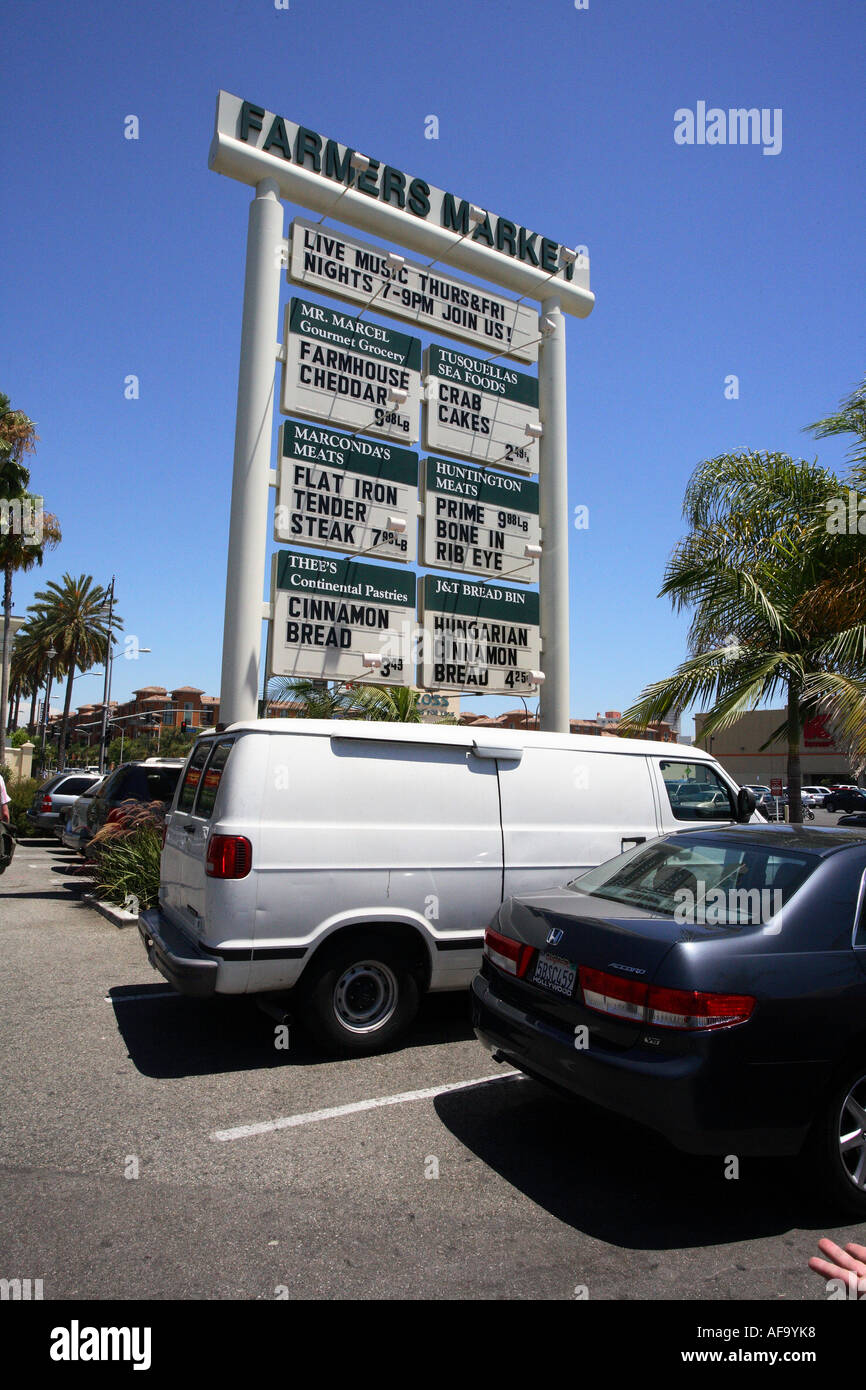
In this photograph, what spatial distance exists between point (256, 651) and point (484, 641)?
10.6 feet

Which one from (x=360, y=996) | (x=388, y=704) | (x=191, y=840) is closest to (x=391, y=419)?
(x=388, y=704)

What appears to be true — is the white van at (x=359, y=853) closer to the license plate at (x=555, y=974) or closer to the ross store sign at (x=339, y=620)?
the license plate at (x=555, y=974)

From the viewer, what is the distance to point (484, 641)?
38.3 ft

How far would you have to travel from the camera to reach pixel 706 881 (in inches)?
169

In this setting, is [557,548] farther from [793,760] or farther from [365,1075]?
[365,1075]

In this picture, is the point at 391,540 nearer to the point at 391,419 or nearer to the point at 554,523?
the point at 391,419

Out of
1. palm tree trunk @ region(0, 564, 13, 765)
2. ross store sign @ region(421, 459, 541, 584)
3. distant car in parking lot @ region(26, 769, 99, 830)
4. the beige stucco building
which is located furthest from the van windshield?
the beige stucco building

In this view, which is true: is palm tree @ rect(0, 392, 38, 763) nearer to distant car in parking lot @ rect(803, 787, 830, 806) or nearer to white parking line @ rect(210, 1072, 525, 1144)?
white parking line @ rect(210, 1072, 525, 1144)

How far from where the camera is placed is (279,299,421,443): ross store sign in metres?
10.4

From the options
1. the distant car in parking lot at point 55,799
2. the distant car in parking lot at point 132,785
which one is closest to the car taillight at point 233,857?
the distant car in parking lot at point 132,785

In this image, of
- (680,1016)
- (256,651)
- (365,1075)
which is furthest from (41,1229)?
(256,651)

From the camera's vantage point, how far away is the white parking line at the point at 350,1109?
14.1ft

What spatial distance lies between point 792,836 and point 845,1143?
1429mm
